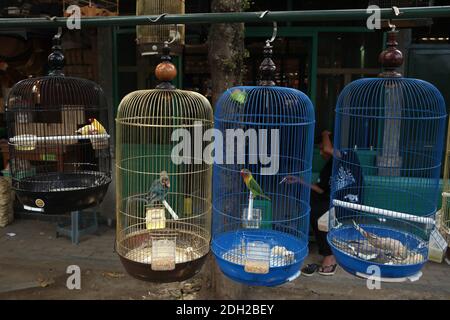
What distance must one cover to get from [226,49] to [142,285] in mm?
2732

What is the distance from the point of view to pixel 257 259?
2232 millimetres

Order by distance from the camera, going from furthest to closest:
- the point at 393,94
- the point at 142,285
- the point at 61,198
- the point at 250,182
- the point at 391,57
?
the point at 142,285 → the point at 393,94 → the point at 250,182 → the point at 61,198 → the point at 391,57

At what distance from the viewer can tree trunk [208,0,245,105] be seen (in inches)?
157

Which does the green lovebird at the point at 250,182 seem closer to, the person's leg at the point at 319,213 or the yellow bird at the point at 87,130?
the yellow bird at the point at 87,130

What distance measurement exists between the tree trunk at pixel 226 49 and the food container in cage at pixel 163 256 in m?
2.13

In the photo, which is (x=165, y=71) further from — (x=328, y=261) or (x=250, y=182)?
(x=328, y=261)

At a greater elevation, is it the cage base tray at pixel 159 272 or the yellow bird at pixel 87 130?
the yellow bird at pixel 87 130

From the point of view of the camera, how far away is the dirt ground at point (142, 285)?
4742 mm

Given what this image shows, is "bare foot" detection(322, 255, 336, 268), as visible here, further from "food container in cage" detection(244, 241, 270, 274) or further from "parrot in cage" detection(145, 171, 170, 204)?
"food container in cage" detection(244, 241, 270, 274)

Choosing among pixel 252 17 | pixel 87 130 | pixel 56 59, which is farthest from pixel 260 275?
pixel 87 130

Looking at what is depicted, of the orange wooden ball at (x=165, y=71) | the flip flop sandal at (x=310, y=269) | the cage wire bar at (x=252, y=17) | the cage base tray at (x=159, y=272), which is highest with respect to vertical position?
the cage wire bar at (x=252, y=17)

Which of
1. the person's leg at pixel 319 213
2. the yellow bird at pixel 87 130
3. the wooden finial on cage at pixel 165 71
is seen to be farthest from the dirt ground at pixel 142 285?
the wooden finial on cage at pixel 165 71

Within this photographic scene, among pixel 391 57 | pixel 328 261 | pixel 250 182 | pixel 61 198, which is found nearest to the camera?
pixel 391 57

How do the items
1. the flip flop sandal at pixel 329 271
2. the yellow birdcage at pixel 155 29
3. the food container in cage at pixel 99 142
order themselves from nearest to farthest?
the food container in cage at pixel 99 142 < the yellow birdcage at pixel 155 29 < the flip flop sandal at pixel 329 271
